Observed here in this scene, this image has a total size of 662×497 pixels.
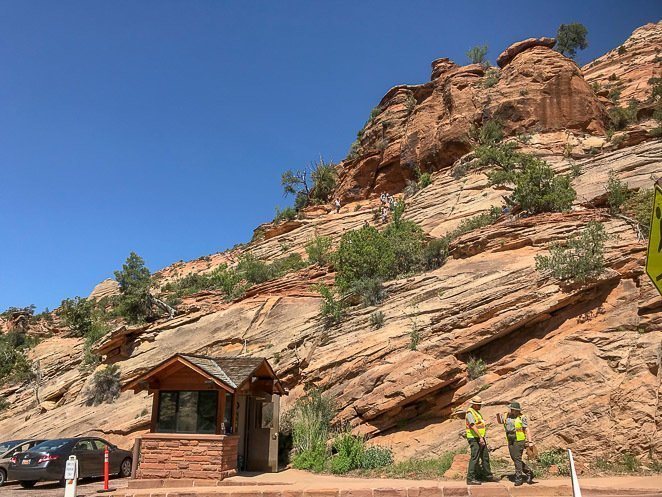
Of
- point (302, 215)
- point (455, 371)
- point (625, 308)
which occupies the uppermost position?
point (302, 215)

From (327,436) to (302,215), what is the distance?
29.3 meters

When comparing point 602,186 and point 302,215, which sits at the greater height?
point 302,215

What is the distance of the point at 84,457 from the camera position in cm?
1592

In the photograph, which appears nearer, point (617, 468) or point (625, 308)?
point (617, 468)

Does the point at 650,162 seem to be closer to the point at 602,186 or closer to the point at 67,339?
the point at 602,186

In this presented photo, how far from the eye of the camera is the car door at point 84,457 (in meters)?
15.8

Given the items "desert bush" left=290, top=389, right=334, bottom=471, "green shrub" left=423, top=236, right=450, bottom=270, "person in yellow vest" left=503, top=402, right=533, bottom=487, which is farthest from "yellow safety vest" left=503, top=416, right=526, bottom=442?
"green shrub" left=423, top=236, right=450, bottom=270

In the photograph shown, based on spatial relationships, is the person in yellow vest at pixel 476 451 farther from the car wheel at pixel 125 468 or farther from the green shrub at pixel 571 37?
the green shrub at pixel 571 37

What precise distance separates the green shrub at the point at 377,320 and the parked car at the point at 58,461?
364 inches

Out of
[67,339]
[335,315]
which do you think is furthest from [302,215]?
[335,315]

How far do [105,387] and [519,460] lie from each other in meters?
18.9

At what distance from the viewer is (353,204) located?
43094 mm

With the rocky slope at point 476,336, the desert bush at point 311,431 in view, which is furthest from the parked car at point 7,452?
the desert bush at point 311,431

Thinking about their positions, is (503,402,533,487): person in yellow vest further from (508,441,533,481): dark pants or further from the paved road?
the paved road
